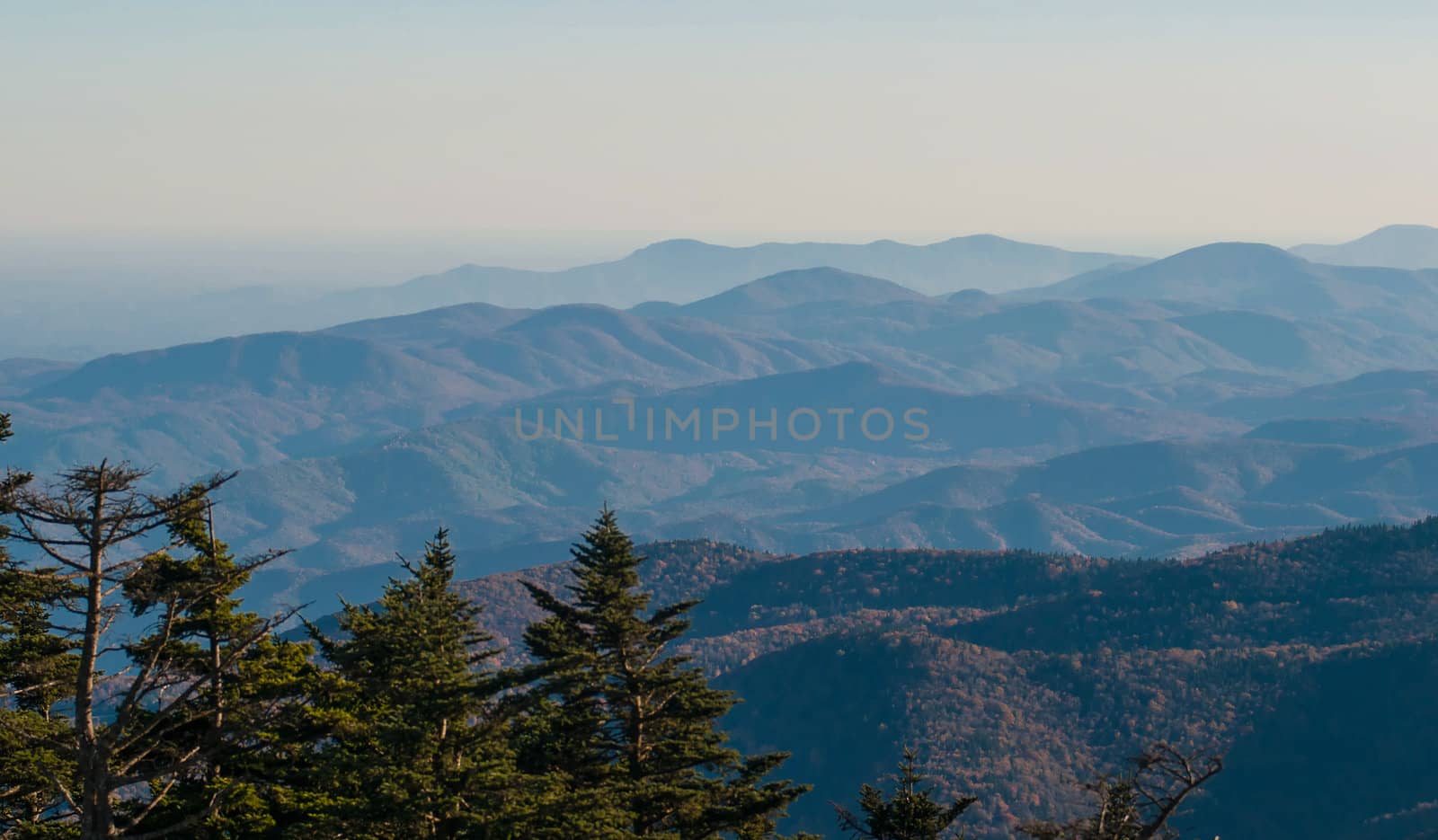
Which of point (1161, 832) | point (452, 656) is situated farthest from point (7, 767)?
point (1161, 832)

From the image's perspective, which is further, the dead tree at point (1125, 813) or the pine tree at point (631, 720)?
the pine tree at point (631, 720)

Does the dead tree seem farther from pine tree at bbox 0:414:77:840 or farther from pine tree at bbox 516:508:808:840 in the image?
pine tree at bbox 0:414:77:840

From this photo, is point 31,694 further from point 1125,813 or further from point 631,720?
point 1125,813

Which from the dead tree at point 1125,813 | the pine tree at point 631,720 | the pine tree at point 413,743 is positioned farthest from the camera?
the pine tree at point 631,720

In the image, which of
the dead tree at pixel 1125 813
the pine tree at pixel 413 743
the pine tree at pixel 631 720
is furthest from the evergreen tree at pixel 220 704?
the dead tree at pixel 1125 813

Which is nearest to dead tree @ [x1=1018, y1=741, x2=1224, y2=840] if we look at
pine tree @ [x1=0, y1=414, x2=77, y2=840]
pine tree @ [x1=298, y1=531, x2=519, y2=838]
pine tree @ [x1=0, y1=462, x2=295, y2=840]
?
pine tree @ [x1=298, y1=531, x2=519, y2=838]

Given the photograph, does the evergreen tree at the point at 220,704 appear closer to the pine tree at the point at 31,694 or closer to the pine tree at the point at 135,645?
the pine tree at the point at 135,645

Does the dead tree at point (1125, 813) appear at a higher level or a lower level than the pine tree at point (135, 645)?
lower
